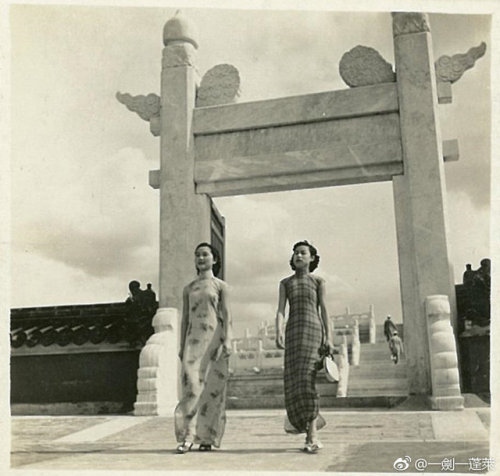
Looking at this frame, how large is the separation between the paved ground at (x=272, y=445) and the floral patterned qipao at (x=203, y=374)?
6.7 inches

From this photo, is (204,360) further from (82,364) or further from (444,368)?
(82,364)

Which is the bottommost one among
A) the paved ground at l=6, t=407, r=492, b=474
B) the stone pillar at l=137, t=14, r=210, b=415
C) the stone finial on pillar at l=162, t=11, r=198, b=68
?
the paved ground at l=6, t=407, r=492, b=474

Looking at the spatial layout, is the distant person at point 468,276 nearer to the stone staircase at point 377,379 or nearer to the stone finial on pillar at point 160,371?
the stone staircase at point 377,379

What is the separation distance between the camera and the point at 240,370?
12.7 metres

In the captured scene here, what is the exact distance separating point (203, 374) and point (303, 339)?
2.54ft

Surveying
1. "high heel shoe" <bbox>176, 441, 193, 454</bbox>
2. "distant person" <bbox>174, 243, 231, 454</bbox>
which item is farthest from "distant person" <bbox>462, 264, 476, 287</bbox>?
"high heel shoe" <bbox>176, 441, 193, 454</bbox>

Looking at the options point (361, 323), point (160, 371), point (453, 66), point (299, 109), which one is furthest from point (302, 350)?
point (361, 323)

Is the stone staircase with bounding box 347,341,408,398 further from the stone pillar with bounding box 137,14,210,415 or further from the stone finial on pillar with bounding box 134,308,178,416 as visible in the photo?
the stone pillar with bounding box 137,14,210,415

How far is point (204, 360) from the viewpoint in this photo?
4.80 m

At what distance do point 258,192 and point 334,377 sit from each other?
15.8ft

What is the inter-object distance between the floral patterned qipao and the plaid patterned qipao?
1.65 ft

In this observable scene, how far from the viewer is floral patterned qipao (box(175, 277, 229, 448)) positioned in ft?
15.5

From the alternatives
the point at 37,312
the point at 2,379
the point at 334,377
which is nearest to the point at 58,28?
the point at 2,379

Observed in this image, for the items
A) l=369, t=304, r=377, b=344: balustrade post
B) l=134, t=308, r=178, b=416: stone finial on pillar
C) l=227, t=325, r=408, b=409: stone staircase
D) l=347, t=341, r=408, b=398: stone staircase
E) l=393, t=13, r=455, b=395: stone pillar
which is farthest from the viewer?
l=369, t=304, r=377, b=344: balustrade post
